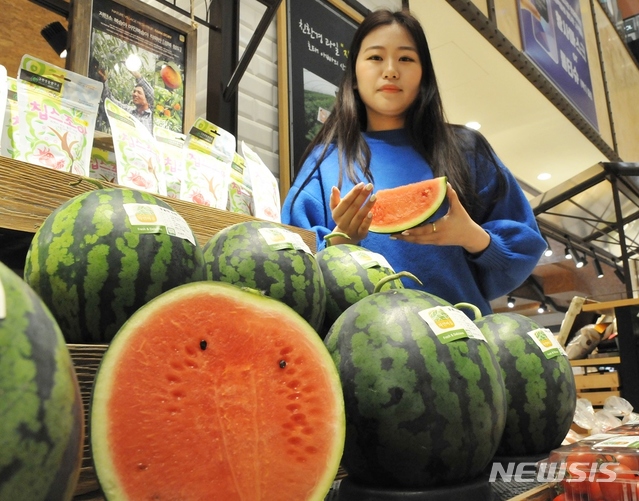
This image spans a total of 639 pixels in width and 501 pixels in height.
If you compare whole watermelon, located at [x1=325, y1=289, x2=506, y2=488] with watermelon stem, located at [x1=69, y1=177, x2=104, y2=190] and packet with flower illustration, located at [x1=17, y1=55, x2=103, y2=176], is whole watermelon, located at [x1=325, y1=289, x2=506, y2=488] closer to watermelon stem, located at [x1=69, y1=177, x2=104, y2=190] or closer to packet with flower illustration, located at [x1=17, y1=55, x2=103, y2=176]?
watermelon stem, located at [x1=69, y1=177, x2=104, y2=190]

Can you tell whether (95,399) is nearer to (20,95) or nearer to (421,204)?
(20,95)

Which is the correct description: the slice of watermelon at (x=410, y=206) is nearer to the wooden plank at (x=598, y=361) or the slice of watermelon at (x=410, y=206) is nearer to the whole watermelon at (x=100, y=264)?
the whole watermelon at (x=100, y=264)

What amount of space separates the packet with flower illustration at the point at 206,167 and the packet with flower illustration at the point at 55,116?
0.85ft

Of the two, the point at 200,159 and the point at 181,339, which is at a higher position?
the point at 200,159

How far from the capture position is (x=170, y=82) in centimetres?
224

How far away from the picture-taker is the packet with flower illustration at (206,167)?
1.42 metres

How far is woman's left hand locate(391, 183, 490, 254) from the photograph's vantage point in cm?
154

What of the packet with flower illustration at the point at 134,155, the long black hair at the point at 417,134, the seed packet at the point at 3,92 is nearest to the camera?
the seed packet at the point at 3,92

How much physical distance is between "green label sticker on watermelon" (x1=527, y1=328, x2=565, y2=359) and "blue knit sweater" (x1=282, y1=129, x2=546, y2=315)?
0.56 meters

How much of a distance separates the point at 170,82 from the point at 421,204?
1272 mm

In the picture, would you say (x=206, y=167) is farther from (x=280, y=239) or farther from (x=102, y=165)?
(x=280, y=239)

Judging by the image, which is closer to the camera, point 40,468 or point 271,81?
point 40,468

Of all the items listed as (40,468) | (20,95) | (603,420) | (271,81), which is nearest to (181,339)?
(40,468)

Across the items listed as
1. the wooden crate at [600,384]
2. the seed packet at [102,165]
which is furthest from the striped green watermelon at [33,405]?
the wooden crate at [600,384]
